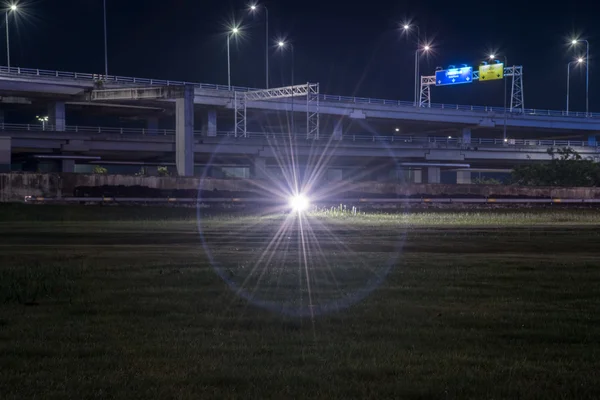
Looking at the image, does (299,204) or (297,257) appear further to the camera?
(299,204)

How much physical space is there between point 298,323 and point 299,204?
35592 mm

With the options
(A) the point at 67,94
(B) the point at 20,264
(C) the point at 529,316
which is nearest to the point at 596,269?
(C) the point at 529,316

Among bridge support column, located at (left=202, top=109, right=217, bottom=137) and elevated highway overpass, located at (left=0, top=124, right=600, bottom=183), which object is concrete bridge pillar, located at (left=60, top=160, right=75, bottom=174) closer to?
elevated highway overpass, located at (left=0, top=124, right=600, bottom=183)

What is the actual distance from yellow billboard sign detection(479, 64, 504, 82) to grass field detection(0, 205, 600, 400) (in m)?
81.3

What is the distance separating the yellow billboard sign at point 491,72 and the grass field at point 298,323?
81250mm

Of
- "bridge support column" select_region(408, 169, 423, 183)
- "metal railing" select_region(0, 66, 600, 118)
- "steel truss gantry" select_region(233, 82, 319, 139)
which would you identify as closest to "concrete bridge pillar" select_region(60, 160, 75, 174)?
"metal railing" select_region(0, 66, 600, 118)

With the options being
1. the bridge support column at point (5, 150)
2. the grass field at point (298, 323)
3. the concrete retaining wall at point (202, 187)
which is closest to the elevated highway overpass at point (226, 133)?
the bridge support column at point (5, 150)

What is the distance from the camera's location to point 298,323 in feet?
33.0

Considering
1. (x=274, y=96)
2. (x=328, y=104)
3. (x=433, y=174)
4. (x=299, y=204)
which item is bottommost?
(x=299, y=204)

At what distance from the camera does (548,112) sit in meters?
107

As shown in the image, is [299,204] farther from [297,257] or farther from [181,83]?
[181,83]

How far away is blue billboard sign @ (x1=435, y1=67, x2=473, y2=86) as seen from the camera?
10204cm

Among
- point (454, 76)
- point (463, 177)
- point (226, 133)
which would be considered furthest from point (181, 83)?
point (463, 177)

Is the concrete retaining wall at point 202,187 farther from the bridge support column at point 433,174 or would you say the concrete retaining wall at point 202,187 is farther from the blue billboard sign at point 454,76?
the blue billboard sign at point 454,76
